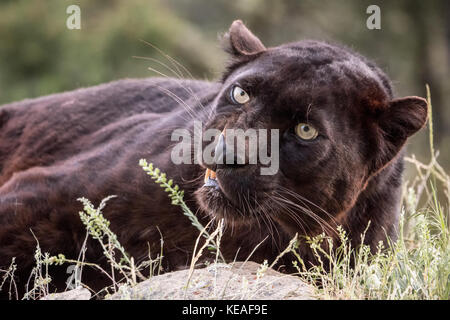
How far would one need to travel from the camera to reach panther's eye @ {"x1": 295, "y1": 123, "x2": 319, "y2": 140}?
3.76 meters

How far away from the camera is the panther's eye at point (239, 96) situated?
3.94 meters

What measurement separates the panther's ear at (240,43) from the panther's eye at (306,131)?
2.82ft

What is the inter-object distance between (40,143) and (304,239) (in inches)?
100

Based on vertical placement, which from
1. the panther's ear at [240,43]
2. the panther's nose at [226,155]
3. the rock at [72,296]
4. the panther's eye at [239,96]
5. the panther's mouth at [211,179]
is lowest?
the rock at [72,296]

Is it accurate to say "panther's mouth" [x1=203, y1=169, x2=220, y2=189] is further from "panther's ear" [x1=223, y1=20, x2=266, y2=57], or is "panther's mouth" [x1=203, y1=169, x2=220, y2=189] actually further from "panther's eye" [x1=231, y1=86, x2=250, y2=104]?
"panther's ear" [x1=223, y1=20, x2=266, y2=57]

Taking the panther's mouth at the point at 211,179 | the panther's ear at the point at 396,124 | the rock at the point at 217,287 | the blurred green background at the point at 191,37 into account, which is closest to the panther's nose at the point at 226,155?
the panther's mouth at the point at 211,179

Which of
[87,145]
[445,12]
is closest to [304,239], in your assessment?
[87,145]

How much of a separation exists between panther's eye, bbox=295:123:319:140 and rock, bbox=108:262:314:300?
2.58 ft

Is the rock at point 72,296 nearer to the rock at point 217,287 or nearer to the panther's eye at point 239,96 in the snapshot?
the rock at point 217,287

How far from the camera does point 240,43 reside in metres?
4.54

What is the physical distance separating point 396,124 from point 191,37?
549 inches

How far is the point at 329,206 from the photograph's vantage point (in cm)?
397

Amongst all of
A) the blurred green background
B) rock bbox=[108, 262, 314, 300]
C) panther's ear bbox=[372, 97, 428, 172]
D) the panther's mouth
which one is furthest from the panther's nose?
the blurred green background
